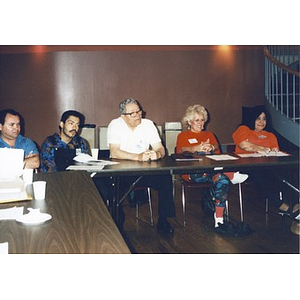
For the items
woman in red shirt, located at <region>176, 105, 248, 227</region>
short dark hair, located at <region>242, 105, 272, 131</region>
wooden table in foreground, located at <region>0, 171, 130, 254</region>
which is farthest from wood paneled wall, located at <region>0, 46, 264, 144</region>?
wooden table in foreground, located at <region>0, 171, 130, 254</region>

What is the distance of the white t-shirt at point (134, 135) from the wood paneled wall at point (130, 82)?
108 inches

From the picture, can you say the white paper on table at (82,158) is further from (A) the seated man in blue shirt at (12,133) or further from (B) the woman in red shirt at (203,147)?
(B) the woman in red shirt at (203,147)

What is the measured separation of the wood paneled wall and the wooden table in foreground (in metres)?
4.38

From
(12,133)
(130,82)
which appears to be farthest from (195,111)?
(130,82)

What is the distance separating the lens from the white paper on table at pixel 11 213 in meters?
2.10

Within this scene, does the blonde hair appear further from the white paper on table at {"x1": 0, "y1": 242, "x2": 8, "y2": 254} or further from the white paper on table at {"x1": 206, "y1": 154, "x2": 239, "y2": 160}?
the white paper on table at {"x1": 0, "y1": 242, "x2": 8, "y2": 254}

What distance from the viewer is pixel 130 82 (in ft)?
22.8

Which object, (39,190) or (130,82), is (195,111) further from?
(130,82)

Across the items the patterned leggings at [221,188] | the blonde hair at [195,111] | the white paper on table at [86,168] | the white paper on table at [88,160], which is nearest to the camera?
the white paper on table at [86,168]

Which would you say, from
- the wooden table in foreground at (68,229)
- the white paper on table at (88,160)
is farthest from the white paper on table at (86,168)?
the wooden table in foreground at (68,229)

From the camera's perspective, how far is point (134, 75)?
6934mm

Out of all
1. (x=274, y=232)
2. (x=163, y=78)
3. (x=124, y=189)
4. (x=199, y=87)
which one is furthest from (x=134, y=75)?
(x=274, y=232)

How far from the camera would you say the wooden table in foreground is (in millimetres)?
1681
